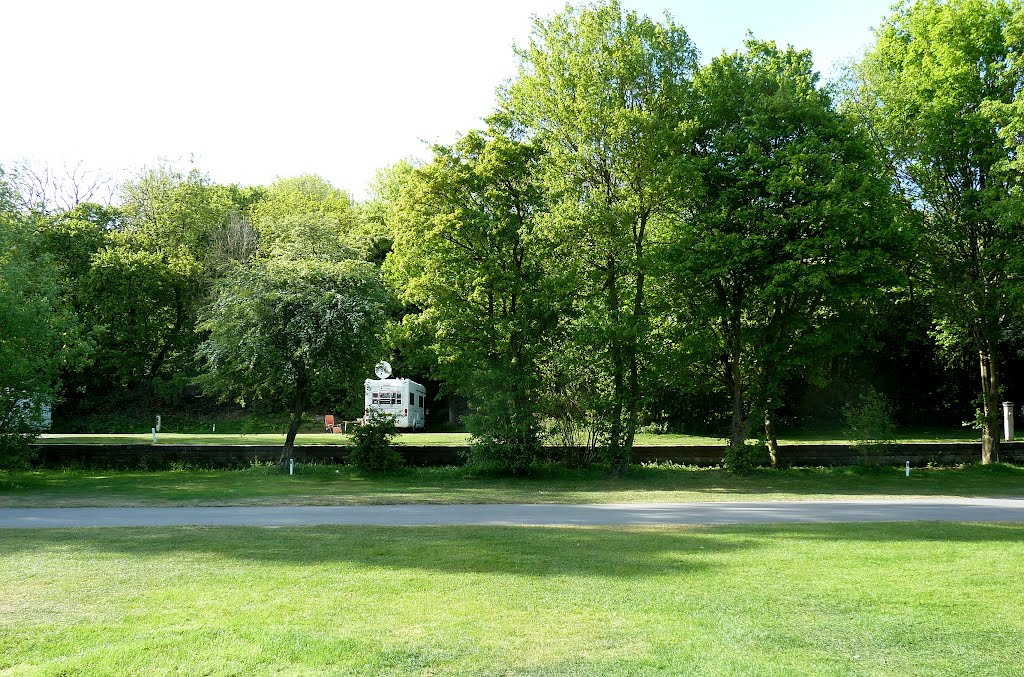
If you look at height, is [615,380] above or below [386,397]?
above

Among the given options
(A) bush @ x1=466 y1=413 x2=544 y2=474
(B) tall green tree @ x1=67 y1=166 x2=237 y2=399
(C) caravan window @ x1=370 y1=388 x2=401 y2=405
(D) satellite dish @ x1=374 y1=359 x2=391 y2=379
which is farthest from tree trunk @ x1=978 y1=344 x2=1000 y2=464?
(B) tall green tree @ x1=67 y1=166 x2=237 y2=399

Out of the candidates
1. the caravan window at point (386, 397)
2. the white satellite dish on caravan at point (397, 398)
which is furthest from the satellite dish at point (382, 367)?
the caravan window at point (386, 397)

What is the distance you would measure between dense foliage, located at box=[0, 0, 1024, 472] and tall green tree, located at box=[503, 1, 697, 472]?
70 mm

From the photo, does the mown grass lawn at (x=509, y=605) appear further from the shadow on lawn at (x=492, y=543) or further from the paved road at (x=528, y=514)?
the paved road at (x=528, y=514)

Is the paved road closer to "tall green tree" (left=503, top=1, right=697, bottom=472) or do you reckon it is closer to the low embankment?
"tall green tree" (left=503, top=1, right=697, bottom=472)

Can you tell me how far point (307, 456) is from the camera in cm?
2492

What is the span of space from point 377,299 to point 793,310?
40.7ft

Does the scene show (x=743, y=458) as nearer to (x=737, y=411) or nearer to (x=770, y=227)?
(x=737, y=411)

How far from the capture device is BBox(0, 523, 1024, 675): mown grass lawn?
5.29 m

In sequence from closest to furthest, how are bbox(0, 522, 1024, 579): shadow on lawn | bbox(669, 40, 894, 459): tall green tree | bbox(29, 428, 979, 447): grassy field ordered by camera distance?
bbox(0, 522, 1024, 579): shadow on lawn, bbox(669, 40, 894, 459): tall green tree, bbox(29, 428, 979, 447): grassy field

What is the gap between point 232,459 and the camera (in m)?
25.0

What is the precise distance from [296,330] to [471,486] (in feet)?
22.0

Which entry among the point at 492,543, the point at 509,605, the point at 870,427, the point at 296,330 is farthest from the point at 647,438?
the point at 509,605

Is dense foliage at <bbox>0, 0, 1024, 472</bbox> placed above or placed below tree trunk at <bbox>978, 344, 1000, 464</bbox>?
above
